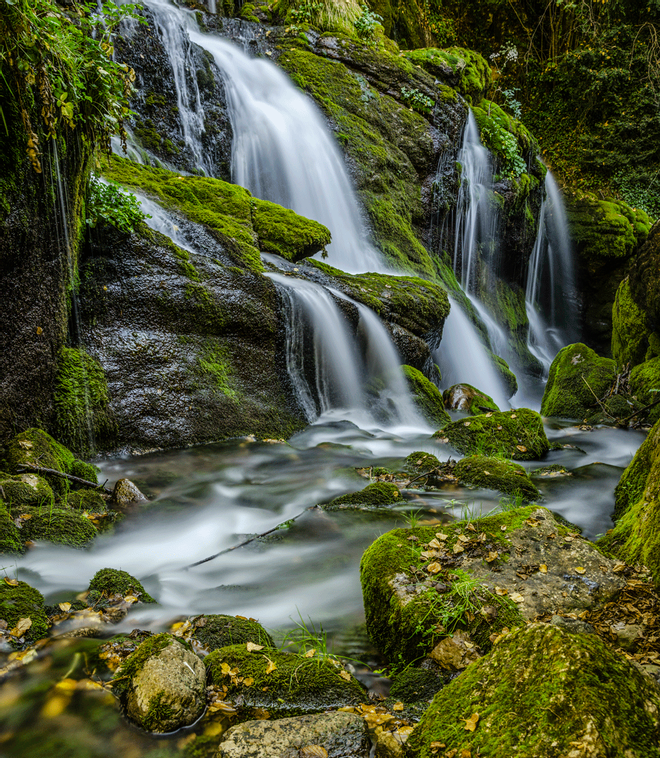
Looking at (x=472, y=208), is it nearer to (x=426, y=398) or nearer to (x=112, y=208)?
(x=426, y=398)

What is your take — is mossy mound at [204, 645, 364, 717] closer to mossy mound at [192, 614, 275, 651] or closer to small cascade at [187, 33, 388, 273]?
mossy mound at [192, 614, 275, 651]

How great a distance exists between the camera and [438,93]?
1430cm

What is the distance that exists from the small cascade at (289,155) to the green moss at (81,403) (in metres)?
6.64

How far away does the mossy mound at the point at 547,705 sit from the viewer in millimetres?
1421

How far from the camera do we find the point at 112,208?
6.15 m

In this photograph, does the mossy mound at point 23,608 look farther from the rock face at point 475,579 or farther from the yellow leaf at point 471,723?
the yellow leaf at point 471,723

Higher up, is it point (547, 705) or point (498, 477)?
point (547, 705)

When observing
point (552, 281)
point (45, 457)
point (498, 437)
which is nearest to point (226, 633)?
point (45, 457)

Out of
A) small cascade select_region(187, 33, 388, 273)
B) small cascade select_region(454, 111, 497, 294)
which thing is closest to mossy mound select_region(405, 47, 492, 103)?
small cascade select_region(454, 111, 497, 294)

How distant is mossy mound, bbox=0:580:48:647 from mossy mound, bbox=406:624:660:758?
1885mm

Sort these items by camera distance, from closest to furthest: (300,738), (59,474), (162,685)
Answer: (300,738) < (162,685) < (59,474)

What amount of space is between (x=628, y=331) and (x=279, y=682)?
869cm

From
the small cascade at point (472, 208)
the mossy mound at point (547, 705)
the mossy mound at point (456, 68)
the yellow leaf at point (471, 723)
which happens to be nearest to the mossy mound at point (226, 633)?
the mossy mound at point (547, 705)

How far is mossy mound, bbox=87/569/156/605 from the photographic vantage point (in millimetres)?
3084
